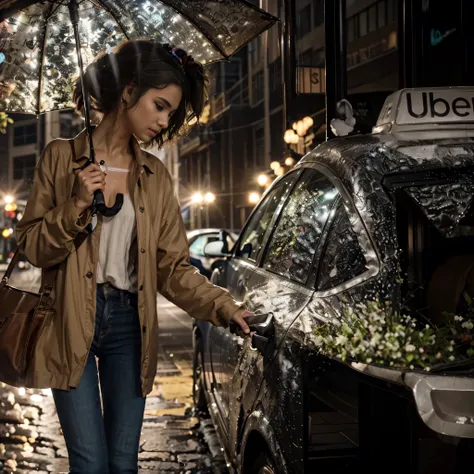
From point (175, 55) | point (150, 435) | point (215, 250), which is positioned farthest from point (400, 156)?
point (150, 435)

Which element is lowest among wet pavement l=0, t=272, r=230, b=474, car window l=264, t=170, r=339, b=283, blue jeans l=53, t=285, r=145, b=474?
wet pavement l=0, t=272, r=230, b=474

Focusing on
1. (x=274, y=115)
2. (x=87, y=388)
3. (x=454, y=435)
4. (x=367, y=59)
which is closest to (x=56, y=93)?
(x=87, y=388)

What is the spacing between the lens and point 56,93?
379 cm

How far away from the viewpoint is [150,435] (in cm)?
586

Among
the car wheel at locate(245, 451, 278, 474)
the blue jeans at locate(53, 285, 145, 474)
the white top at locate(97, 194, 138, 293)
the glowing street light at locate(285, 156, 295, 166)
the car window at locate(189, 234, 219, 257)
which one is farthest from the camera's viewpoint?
the glowing street light at locate(285, 156, 295, 166)

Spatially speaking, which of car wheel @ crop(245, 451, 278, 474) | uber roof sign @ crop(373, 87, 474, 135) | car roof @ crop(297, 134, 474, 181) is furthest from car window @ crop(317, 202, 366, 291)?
car wheel @ crop(245, 451, 278, 474)

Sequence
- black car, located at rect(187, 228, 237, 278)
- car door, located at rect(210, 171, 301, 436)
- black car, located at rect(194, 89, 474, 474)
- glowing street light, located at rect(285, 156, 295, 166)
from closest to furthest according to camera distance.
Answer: black car, located at rect(194, 89, 474, 474)
car door, located at rect(210, 171, 301, 436)
black car, located at rect(187, 228, 237, 278)
glowing street light, located at rect(285, 156, 295, 166)

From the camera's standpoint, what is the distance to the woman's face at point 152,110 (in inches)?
114

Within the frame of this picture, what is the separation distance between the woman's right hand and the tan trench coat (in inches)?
1.4

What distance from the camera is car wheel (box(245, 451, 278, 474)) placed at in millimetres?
2936

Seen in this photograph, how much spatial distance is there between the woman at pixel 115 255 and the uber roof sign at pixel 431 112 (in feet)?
2.78

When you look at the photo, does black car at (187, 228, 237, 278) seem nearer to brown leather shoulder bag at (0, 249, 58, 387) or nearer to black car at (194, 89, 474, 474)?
black car at (194, 89, 474, 474)

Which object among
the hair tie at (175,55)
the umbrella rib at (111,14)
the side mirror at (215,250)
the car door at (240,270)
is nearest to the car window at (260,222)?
the car door at (240,270)

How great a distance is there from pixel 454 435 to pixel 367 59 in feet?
71.5
